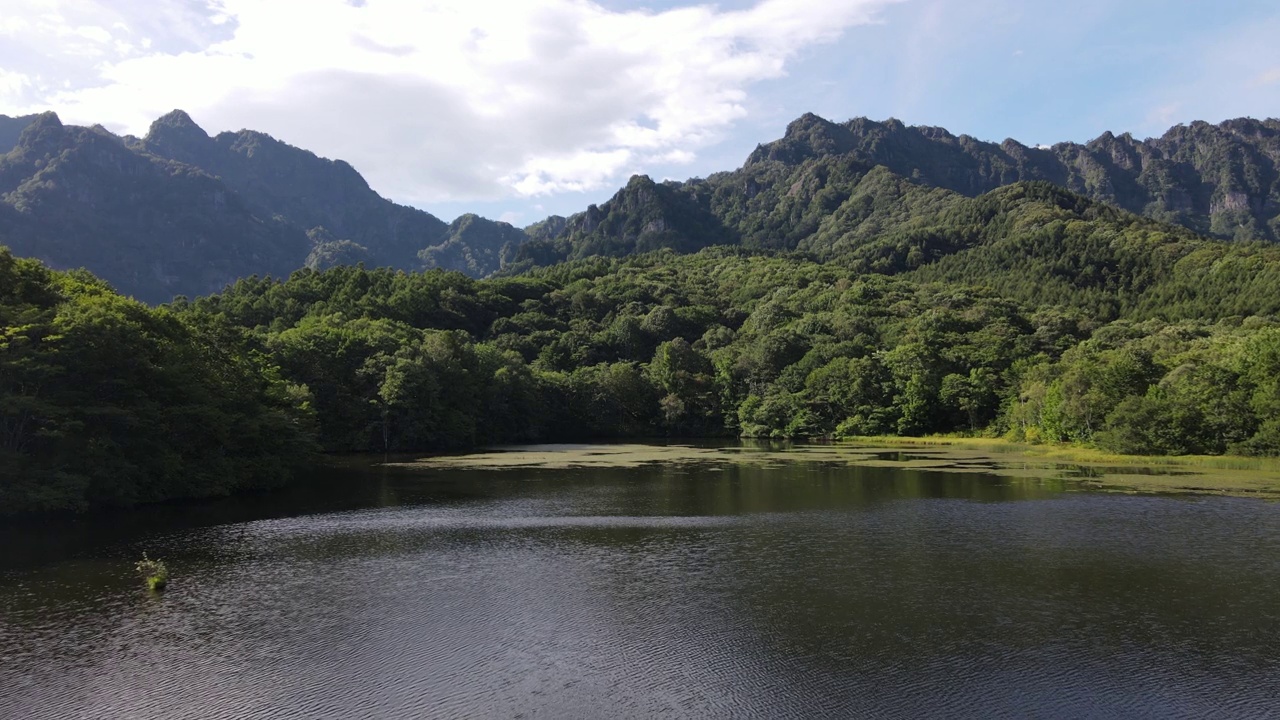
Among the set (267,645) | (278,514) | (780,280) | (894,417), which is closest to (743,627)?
(267,645)

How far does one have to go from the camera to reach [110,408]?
37.7 meters

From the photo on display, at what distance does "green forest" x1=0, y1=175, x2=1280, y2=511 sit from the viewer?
40156 millimetres

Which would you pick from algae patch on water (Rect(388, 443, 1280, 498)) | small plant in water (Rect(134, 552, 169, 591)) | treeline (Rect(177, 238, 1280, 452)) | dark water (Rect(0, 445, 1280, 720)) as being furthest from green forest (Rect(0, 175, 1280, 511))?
small plant in water (Rect(134, 552, 169, 591))

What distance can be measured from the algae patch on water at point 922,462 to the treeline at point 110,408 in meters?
18.5

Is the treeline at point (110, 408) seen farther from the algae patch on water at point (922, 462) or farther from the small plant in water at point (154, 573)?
the algae patch on water at point (922, 462)

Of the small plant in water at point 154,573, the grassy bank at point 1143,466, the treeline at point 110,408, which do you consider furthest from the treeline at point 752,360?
the small plant in water at point 154,573

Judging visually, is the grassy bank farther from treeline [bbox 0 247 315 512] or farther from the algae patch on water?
treeline [bbox 0 247 315 512]

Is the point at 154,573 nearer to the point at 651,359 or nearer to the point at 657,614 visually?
the point at 657,614

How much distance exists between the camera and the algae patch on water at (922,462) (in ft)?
154

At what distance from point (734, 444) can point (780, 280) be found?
92270 mm

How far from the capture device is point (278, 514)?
131 feet

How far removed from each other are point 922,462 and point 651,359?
80.7 metres

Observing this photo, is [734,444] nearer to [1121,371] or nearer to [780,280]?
[1121,371]

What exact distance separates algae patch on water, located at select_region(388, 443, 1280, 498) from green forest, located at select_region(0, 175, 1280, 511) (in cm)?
796
